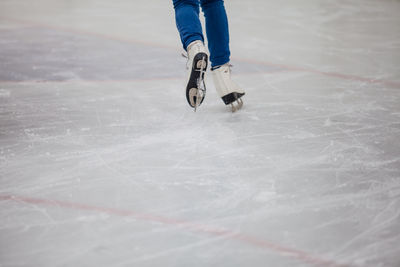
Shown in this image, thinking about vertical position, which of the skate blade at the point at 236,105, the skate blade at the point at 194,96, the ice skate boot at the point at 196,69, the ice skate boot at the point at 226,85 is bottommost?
the skate blade at the point at 236,105

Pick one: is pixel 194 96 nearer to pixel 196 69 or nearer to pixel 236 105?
pixel 196 69

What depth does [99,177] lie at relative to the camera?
148 cm

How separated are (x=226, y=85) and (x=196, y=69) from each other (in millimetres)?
284

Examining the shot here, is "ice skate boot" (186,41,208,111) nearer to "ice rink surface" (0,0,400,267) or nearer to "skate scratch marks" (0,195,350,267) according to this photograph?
"ice rink surface" (0,0,400,267)

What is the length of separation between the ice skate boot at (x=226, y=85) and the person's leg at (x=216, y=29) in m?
0.03

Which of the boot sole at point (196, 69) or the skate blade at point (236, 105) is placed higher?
the boot sole at point (196, 69)

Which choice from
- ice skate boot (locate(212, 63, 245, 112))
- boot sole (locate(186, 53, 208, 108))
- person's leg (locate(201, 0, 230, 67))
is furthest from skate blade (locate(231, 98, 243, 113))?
boot sole (locate(186, 53, 208, 108))

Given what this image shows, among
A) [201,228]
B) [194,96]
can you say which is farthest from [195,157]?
[201,228]

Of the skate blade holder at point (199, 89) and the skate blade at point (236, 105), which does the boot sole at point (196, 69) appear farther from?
the skate blade at point (236, 105)

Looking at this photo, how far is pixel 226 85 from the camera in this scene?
2.04 metres

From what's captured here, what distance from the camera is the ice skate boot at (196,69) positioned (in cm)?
177

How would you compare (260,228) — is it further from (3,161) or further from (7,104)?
(7,104)

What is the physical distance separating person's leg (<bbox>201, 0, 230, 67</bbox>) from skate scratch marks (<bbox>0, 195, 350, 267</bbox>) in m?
0.94

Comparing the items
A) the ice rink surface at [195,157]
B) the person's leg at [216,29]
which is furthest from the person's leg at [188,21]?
the ice rink surface at [195,157]
